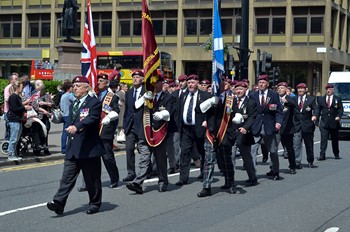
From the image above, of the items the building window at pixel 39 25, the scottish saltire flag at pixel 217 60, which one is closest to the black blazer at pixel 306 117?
the scottish saltire flag at pixel 217 60

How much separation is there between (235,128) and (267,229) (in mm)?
3493

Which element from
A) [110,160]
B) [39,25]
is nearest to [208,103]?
[110,160]

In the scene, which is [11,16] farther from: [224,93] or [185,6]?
[224,93]

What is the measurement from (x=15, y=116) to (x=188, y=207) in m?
6.25

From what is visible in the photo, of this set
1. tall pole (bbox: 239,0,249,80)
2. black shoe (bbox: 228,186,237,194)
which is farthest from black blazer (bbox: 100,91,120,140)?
tall pole (bbox: 239,0,249,80)

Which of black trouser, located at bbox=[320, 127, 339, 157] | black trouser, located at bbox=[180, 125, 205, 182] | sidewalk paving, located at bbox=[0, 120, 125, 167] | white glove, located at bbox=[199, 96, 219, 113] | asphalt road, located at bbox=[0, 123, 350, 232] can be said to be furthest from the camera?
black trouser, located at bbox=[320, 127, 339, 157]

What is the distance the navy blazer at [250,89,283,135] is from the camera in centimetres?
1265

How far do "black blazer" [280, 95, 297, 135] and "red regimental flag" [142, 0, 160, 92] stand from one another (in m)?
3.81

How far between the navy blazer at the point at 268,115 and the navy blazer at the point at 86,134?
4.45m

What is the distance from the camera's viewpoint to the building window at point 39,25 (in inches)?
2341

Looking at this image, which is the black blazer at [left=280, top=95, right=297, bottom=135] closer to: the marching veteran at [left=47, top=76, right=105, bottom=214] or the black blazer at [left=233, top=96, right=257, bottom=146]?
the black blazer at [left=233, top=96, right=257, bottom=146]

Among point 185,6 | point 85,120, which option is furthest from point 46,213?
point 185,6

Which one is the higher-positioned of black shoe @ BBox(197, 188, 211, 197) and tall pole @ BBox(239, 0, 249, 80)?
tall pole @ BBox(239, 0, 249, 80)

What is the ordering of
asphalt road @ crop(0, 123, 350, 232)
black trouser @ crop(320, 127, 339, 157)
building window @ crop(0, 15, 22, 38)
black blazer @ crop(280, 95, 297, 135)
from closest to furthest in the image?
asphalt road @ crop(0, 123, 350, 232)
black blazer @ crop(280, 95, 297, 135)
black trouser @ crop(320, 127, 339, 157)
building window @ crop(0, 15, 22, 38)
